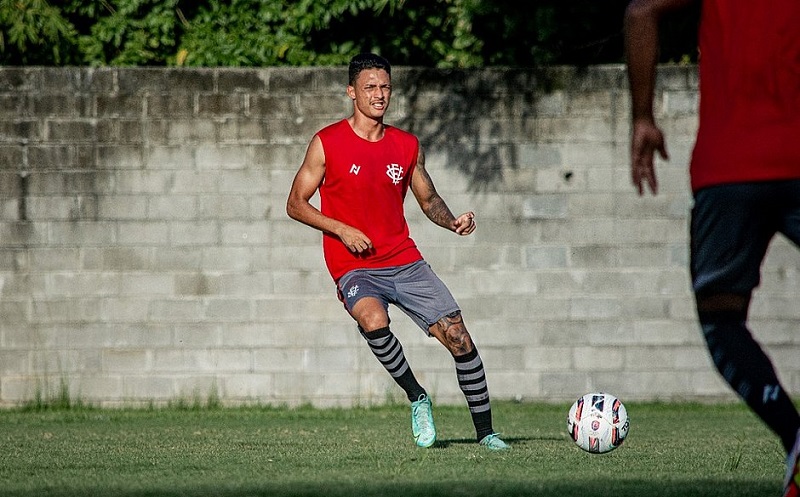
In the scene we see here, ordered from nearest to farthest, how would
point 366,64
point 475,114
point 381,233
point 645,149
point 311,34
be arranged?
point 645,149, point 381,233, point 366,64, point 475,114, point 311,34

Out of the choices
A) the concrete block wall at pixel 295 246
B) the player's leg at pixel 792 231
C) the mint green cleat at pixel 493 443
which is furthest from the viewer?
the concrete block wall at pixel 295 246

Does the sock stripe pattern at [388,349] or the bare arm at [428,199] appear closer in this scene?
the sock stripe pattern at [388,349]

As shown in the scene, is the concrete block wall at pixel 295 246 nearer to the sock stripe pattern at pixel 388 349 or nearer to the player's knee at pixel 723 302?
the sock stripe pattern at pixel 388 349

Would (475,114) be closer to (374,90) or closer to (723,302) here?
(374,90)

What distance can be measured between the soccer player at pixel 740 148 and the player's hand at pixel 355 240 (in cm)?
301

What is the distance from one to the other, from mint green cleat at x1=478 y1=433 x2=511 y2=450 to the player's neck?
6.17 feet

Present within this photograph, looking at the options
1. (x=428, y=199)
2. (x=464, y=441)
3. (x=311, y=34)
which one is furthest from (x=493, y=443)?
(x=311, y=34)

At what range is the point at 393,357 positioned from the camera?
6.91 m

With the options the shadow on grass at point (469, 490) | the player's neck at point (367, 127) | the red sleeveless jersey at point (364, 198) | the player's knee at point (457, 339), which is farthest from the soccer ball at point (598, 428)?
the player's neck at point (367, 127)

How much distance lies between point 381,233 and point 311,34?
5.72 m

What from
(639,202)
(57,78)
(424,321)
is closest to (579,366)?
(639,202)

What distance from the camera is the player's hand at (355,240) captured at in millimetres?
6609

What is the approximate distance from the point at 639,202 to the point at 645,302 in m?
0.90

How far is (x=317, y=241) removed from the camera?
10.7m
